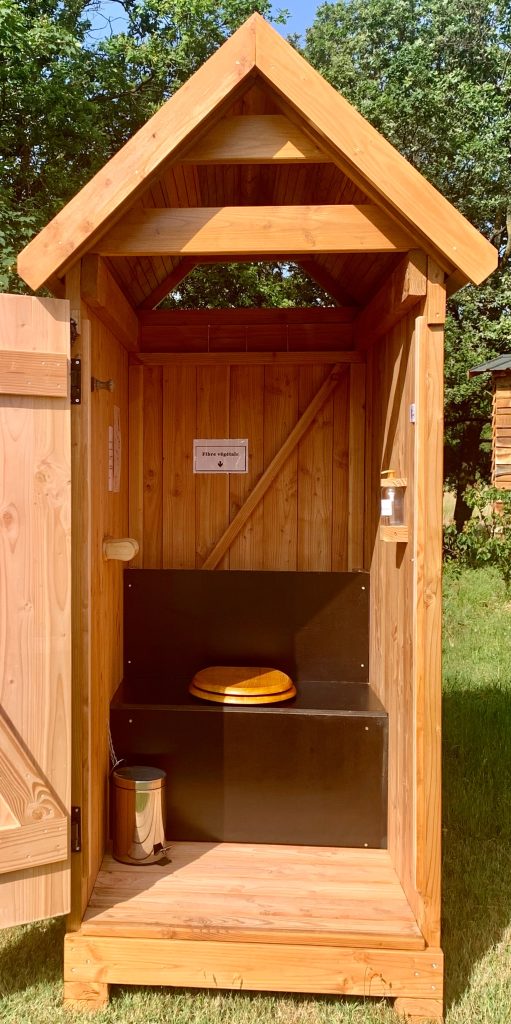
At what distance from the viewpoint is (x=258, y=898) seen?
2654mm

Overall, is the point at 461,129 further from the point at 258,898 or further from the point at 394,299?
the point at 258,898

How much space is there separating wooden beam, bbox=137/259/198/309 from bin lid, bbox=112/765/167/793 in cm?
233

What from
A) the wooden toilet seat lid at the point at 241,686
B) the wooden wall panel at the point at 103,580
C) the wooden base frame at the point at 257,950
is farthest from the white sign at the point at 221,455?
the wooden base frame at the point at 257,950

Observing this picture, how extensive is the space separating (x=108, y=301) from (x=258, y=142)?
0.81m

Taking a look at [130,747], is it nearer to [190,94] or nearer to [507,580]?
[190,94]

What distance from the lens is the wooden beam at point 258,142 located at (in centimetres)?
247

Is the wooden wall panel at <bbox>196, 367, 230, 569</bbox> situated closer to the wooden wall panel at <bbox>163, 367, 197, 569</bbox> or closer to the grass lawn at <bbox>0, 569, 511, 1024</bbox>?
the wooden wall panel at <bbox>163, 367, 197, 569</bbox>

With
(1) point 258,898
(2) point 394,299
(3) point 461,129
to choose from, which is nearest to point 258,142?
A: (2) point 394,299

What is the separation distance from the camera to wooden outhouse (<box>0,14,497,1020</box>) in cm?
237

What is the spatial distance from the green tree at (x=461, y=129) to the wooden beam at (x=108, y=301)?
9.26 metres

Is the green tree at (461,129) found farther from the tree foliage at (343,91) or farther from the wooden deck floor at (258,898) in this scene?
the wooden deck floor at (258,898)

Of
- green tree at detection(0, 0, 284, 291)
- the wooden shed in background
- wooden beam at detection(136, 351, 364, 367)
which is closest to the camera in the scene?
wooden beam at detection(136, 351, 364, 367)

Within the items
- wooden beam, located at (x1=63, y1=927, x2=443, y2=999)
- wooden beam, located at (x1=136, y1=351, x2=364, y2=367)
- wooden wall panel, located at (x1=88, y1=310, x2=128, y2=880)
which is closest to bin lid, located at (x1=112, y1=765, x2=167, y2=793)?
wooden wall panel, located at (x1=88, y1=310, x2=128, y2=880)

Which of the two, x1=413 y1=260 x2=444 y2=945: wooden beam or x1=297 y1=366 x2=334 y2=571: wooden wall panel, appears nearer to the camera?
x1=413 y1=260 x2=444 y2=945: wooden beam
